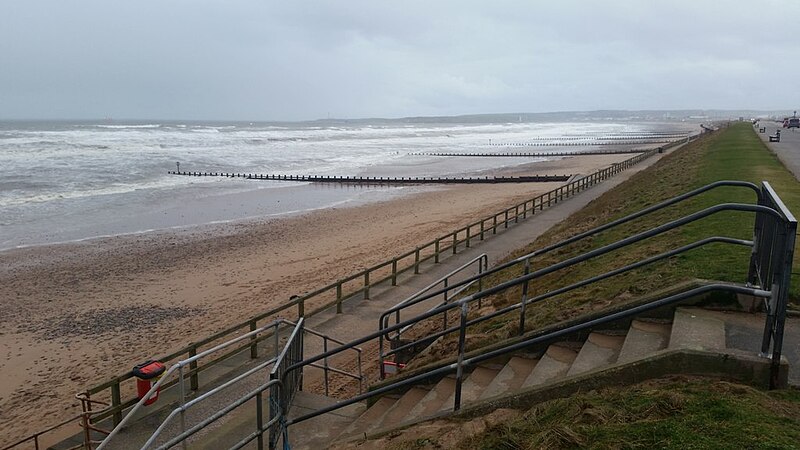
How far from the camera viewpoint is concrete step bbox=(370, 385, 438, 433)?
5.74m

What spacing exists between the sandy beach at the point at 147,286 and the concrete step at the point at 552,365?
9029 mm

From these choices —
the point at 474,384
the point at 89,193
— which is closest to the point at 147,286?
the point at 474,384

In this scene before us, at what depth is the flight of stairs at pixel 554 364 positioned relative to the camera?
4863 mm

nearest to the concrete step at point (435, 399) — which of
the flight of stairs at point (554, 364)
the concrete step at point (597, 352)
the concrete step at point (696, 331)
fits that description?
the flight of stairs at point (554, 364)

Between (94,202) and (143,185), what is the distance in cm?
950

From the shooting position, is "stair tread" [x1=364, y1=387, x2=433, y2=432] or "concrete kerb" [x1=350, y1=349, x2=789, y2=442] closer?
"concrete kerb" [x1=350, y1=349, x2=789, y2=442]

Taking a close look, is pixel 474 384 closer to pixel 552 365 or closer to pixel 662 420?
pixel 552 365

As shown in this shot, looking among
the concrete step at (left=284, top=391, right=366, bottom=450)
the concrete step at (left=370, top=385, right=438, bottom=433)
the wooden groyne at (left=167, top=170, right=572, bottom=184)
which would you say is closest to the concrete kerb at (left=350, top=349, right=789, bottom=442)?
the concrete step at (left=370, top=385, right=438, bottom=433)

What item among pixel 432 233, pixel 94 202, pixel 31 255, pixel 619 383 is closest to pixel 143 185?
pixel 94 202

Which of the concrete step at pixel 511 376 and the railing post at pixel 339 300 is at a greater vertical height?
the concrete step at pixel 511 376

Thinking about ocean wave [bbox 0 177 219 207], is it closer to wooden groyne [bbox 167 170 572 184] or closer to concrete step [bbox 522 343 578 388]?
wooden groyne [bbox 167 170 572 184]

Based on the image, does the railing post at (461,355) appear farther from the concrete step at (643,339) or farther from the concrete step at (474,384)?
the concrete step at (643,339)

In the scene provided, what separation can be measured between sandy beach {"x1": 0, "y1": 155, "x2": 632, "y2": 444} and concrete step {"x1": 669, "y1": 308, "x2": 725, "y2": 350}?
10264mm

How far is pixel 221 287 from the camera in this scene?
59.8 ft
